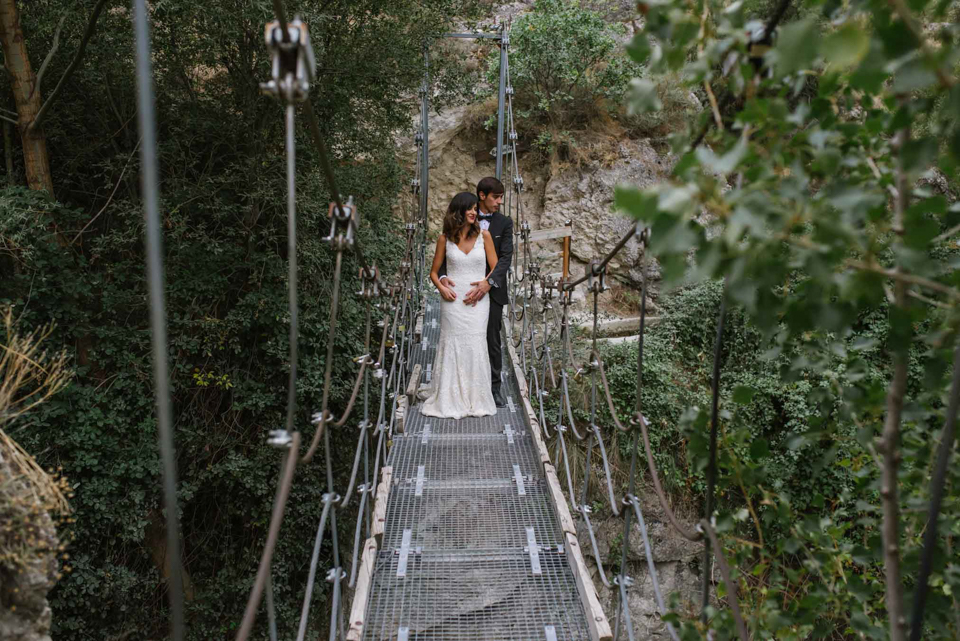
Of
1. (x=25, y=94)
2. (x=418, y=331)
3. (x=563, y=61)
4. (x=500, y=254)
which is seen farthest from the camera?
(x=563, y=61)

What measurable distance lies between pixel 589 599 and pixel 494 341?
203cm

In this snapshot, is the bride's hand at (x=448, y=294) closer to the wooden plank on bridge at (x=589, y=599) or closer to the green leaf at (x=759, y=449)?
the wooden plank on bridge at (x=589, y=599)

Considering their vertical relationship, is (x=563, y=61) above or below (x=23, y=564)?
above

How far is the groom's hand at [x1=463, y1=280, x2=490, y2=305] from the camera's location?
3.68m

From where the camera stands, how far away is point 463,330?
3.72 m

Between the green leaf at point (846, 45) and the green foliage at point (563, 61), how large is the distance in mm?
6336

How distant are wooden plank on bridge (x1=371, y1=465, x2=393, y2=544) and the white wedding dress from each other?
0.87m

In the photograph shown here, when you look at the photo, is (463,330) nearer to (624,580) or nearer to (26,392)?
(624,580)

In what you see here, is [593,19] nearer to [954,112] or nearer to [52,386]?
[52,386]

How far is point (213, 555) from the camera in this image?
4.81m

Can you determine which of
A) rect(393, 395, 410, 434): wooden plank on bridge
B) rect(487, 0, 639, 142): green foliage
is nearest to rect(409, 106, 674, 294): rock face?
rect(487, 0, 639, 142): green foliage

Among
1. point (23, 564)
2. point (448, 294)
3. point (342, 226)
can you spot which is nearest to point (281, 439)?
point (342, 226)

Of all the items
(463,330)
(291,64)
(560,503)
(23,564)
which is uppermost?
(291,64)

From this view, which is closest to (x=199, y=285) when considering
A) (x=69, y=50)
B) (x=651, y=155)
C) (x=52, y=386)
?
(x=52, y=386)
